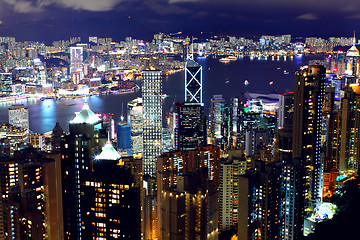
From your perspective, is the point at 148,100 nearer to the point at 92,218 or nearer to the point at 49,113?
the point at 49,113

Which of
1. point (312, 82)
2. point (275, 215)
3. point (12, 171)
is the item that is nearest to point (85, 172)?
point (12, 171)

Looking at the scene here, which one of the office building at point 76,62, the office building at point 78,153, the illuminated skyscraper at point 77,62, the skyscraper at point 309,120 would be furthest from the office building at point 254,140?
the office building at point 76,62

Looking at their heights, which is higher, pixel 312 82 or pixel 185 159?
pixel 312 82

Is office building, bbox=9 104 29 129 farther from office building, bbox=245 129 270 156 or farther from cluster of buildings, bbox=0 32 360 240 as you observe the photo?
office building, bbox=245 129 270 156

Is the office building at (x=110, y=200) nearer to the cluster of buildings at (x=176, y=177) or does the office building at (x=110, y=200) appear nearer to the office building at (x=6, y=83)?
the cluster of buildings at (x=176, y=177)

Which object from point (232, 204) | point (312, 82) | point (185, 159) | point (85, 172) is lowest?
point (232, 204)

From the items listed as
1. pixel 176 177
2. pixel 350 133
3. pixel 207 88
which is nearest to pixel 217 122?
pixel 350 133

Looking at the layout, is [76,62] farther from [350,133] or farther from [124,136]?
[350,133]

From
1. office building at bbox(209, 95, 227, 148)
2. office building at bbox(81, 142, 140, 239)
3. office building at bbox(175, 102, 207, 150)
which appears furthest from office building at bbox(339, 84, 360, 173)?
office building at bbox(81, 142, 140, 239)

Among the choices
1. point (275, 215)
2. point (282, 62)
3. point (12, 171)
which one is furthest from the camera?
→ point (282, 62)
